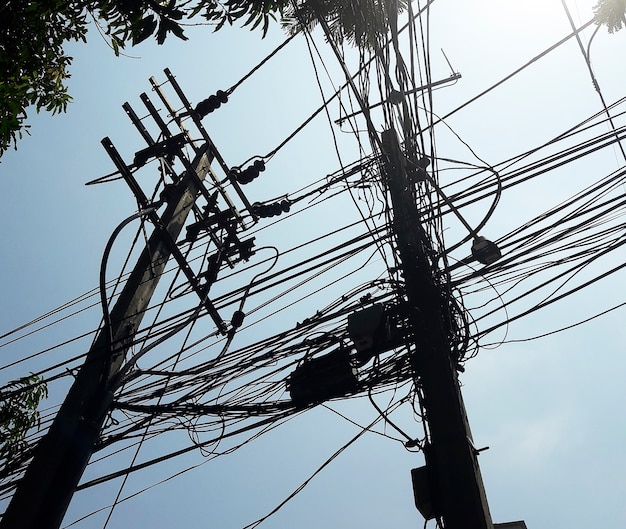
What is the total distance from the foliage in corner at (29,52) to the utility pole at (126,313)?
0.96 metres

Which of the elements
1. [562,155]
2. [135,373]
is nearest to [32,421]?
[135,373]

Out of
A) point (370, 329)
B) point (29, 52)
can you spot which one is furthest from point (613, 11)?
point (29, 52)

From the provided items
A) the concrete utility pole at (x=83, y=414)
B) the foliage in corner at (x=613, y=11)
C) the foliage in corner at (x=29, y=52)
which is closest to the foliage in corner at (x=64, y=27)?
the foliage in corner at (x=29, y=52)

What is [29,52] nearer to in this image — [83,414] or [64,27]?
[64,27]

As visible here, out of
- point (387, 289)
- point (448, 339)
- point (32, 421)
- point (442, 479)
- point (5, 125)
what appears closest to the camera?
point (442, 479)

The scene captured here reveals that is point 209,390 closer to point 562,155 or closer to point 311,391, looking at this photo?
point 311,391

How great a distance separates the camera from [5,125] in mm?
3125

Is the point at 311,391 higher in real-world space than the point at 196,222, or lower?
lower

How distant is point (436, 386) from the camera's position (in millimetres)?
3061

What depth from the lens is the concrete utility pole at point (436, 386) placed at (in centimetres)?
269

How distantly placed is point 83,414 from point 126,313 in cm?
85

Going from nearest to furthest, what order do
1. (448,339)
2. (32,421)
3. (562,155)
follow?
1. (448,339)
2. (562,155)
3. (32,421)

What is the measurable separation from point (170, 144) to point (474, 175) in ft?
10.5

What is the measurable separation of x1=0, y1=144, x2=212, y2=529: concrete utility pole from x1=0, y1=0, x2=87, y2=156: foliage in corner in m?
1.43
